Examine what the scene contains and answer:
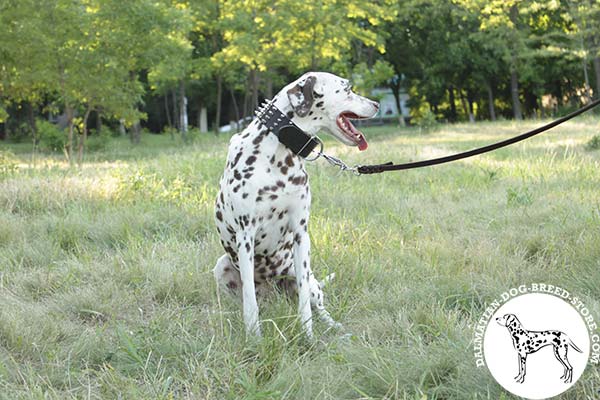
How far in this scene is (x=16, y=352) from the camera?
338 centimetres

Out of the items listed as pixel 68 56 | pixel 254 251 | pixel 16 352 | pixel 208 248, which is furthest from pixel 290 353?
pixel 68 56

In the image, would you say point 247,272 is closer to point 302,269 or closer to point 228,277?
point 302,269

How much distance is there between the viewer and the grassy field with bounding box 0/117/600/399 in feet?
9.70

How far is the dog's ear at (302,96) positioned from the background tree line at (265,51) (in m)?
9.37

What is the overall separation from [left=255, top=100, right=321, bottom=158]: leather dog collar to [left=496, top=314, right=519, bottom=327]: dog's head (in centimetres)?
137

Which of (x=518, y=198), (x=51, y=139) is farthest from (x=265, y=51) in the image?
(x=518, y=198)

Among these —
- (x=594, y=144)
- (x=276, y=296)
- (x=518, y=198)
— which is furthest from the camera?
(x=594, y=144)

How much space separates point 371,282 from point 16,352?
2.28 meters

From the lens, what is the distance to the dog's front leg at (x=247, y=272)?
11.7 ft

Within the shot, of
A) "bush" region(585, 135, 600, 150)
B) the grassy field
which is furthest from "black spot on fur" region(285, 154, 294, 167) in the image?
"bush" region(585, 135, 600, 150)

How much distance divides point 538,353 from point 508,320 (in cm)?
28

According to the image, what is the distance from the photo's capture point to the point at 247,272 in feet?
11.9

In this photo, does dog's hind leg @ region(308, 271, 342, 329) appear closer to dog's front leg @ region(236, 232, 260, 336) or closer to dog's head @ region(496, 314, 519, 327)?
dog's front leg @ region(236, 232, 260, 336)

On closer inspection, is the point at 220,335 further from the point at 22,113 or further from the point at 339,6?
the point at 22,113
